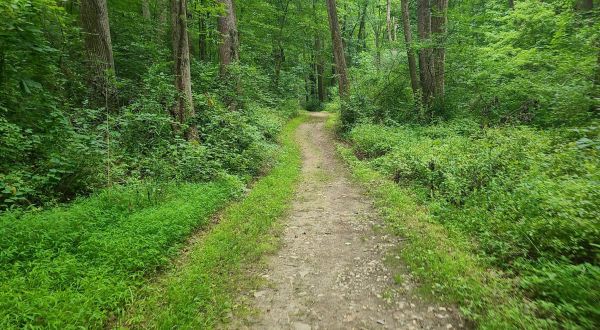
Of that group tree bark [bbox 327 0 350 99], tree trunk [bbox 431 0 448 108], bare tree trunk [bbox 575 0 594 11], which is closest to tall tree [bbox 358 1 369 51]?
tree bark [bbox 327 0 350 99]

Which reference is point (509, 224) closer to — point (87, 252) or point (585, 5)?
point (87, 252)

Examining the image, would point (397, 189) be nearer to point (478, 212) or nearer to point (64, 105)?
point (478, 212)

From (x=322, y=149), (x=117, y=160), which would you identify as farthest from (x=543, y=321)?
(x=322, y=149)

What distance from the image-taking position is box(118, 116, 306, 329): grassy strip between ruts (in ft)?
12.2

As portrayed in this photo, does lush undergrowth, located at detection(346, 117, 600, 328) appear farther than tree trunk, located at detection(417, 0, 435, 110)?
No

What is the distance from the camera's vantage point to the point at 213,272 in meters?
4.70

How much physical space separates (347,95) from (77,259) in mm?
14678

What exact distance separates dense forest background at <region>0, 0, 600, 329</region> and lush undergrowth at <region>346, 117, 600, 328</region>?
0.09 ft

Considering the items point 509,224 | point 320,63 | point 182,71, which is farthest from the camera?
point 320,63

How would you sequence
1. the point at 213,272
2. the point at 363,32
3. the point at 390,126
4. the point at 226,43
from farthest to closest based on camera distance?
the point at 363,32
the point at 390,126
the point at 226,43
the point at 213,272

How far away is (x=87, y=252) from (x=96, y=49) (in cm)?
673

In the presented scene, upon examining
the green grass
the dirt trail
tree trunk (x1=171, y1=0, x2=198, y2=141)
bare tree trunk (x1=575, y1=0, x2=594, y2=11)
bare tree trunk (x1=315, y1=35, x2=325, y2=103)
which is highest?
bare tree trunk (x1=315, y1=35, x2=325, y2=103)

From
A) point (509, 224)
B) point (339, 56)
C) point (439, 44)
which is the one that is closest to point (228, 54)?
point (339, 56)

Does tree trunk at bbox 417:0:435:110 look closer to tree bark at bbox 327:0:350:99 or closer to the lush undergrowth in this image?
tree bark at bbox 327:0:350:99
